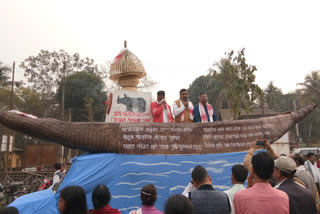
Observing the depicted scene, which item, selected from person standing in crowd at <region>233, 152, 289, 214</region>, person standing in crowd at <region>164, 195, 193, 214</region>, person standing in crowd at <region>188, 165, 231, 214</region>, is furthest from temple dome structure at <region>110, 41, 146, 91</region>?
person standing in crowd at <region>164, 195, 193, 214</region>

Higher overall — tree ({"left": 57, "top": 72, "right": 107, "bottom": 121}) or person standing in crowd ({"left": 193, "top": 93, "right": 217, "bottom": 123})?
tree ({"left": 57, "top": 72, "right": 107, "bottom": 121})

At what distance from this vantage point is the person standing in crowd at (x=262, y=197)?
8.46 feet

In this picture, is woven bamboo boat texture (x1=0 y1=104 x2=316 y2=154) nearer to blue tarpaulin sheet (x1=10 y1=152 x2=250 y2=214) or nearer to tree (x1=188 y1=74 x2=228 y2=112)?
blue tarpaulin sheet (x1=10 y1=152 x2=250 y2=214)

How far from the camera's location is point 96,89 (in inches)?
1064

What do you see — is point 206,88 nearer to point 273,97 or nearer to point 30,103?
point 273,97

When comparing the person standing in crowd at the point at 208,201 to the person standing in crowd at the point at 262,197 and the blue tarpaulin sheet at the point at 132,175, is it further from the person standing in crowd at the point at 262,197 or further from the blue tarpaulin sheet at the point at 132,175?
the blue tarpaulin sheet at the point at 132,175

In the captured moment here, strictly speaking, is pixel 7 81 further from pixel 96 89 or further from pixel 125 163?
pixel 125 163

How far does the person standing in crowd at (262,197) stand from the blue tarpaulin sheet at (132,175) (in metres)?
2.77

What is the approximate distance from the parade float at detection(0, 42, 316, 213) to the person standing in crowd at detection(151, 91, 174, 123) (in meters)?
0.91

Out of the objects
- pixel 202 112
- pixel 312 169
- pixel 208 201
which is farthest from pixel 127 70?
pixel 208 201

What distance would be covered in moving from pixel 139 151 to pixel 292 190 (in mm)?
3093

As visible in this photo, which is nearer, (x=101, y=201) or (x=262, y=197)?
(x=262, y=197)

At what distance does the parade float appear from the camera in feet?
16.7

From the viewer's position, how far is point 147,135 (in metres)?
5.67
